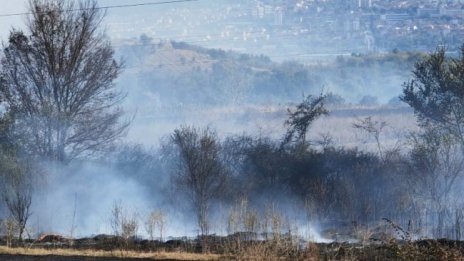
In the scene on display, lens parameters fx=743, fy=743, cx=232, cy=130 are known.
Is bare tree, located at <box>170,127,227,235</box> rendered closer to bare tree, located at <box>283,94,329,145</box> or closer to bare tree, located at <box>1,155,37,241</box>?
bare tree, located at <box>1,155,37,241</box>

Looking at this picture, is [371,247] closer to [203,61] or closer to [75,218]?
[75,218]

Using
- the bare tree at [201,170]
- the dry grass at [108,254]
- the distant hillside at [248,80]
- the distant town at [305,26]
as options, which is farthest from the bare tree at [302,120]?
the distant hillside at [248,80]

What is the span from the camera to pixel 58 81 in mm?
30891

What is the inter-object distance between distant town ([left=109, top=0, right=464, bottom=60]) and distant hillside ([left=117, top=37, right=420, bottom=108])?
349cm

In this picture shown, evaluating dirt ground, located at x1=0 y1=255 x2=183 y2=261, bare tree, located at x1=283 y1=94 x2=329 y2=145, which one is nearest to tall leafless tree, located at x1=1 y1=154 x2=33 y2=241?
dirt ground, located at x1=0 y1=255 x2=183 y2=261

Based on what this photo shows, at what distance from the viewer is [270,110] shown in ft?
218

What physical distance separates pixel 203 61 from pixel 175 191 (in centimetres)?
6243

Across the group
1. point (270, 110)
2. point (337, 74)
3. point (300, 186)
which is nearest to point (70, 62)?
point (300, 186)

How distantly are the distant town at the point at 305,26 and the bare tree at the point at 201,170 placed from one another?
44.0 m

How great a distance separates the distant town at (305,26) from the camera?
7969cm

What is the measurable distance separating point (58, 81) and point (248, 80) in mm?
55986

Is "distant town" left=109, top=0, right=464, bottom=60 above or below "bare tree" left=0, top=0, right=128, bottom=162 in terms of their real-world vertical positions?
above

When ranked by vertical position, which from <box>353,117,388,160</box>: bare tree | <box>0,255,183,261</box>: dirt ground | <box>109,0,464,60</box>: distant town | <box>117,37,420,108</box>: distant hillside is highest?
<box>109,0,464,60</box>: distant town

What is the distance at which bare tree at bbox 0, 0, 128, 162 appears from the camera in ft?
99.1
